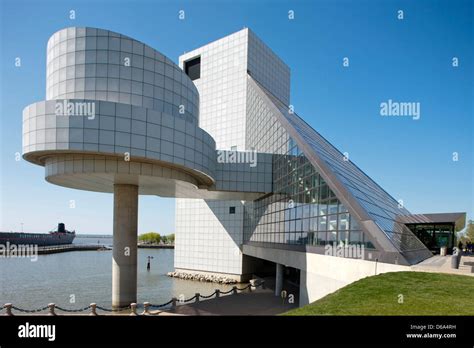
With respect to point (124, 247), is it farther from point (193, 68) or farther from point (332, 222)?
point (193, 68)

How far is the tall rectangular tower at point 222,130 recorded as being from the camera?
42.9 metres

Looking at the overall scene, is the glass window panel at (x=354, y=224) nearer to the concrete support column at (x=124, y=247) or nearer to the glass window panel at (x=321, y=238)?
the glass window panel at (x=321, y=238)

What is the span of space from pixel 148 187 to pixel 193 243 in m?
19.2

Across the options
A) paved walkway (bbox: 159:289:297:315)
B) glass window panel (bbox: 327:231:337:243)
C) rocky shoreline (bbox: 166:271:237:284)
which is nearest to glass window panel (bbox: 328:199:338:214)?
glass window panel (bbox: 327:231:337:243)

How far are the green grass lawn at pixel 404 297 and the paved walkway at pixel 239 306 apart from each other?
12.7 m

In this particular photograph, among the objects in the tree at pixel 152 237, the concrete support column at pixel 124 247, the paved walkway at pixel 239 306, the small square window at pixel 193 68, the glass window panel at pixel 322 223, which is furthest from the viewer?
the tree at pixel 152 237

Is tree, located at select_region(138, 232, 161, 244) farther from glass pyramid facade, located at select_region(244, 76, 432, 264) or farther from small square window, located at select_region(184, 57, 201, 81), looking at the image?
glass pyramid facade, located at select_region(244, 76, 432, 264)

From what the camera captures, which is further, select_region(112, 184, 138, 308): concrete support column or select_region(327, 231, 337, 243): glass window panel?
select_region(112, 184, 138, 308): concrete support column

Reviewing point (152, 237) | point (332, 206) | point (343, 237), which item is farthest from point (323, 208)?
point (152, 237)

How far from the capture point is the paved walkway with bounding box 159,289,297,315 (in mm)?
22922

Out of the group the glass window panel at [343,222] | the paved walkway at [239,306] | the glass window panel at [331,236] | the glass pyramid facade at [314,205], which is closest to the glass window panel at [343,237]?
the glass pyramid facade at [314,205]

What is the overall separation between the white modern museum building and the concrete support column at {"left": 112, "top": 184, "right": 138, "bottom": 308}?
81 mm
